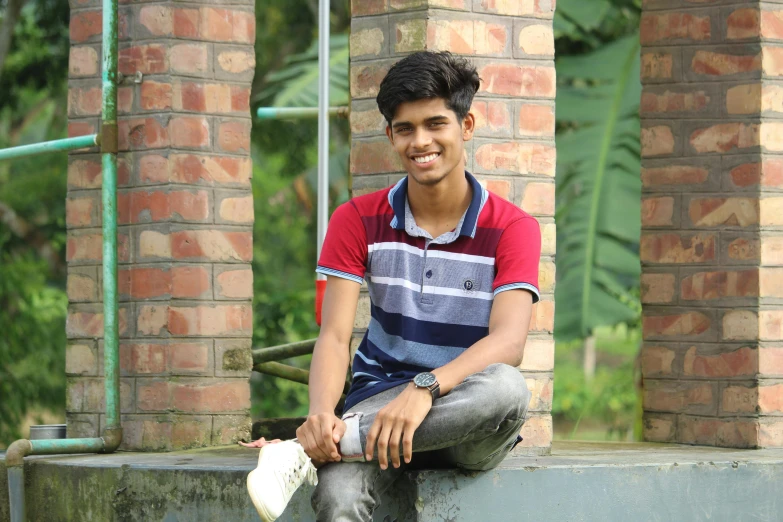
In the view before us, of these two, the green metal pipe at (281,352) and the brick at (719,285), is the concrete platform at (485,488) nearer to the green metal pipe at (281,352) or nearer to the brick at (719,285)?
the brick at (719,285)

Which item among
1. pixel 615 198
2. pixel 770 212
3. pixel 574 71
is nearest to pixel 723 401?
pixel 770 212

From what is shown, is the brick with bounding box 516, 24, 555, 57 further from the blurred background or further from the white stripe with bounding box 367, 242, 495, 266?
the blurred background

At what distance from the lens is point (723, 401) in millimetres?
4969

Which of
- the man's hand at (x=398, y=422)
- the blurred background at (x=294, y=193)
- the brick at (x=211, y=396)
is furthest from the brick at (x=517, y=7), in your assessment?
the blurred background at (x=294, y=193)

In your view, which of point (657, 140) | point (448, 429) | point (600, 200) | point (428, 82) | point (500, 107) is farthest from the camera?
point (600, 200)

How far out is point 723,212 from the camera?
4.99m

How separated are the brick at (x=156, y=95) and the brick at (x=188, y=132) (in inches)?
2.8

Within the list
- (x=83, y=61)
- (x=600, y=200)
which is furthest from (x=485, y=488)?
(x=600, y=200)

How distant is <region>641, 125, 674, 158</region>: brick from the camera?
518cm

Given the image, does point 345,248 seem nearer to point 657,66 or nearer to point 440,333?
point 440,333

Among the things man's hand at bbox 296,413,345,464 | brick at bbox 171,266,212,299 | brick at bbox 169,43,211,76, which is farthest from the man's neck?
brick at bbox 169,43,211,76

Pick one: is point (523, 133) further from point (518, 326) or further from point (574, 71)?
point (574, 71)

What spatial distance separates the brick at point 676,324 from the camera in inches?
199

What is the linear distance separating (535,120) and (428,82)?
933mm
